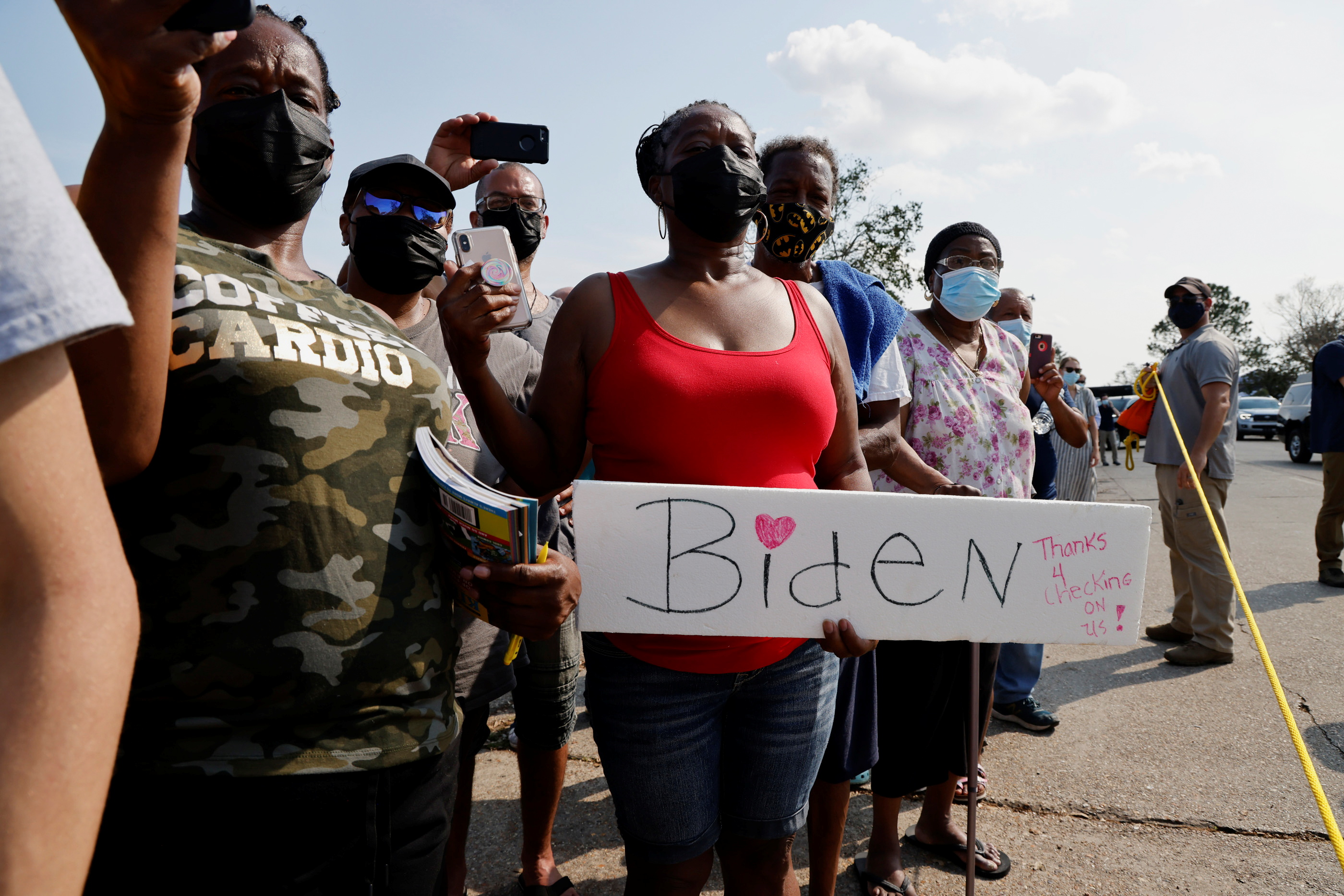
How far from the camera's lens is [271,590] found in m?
1.03

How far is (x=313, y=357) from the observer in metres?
1.11

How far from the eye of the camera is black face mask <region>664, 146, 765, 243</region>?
1.78m

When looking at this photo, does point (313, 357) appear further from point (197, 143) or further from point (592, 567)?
point (592, 567)

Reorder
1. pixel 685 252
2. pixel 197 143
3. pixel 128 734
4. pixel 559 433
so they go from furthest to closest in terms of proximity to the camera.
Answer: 1. pixel 685 252
2. pixel 559 433
3. pixel 197 143
4. pixel 128 734

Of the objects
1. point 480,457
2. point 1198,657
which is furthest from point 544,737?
point 1198,657

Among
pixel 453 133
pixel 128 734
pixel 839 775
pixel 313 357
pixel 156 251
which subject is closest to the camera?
pixel 156 251

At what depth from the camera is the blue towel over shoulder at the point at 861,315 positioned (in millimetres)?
2385

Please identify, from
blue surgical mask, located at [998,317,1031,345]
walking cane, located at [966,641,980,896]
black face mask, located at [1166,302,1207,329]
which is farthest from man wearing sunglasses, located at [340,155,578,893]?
black face mask, located at [1166,302,1207,329]

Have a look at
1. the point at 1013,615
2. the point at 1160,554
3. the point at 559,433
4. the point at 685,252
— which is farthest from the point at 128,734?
the point at 1160,554

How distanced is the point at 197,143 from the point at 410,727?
3.48ft

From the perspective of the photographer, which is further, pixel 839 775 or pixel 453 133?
pixel 453 133

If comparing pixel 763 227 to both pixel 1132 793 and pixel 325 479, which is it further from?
pixel 1132 793

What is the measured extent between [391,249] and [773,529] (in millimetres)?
1199

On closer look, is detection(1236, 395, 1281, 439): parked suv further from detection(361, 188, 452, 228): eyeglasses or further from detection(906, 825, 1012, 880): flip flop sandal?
detection(361, 188, 452, 228): eyeglasses
